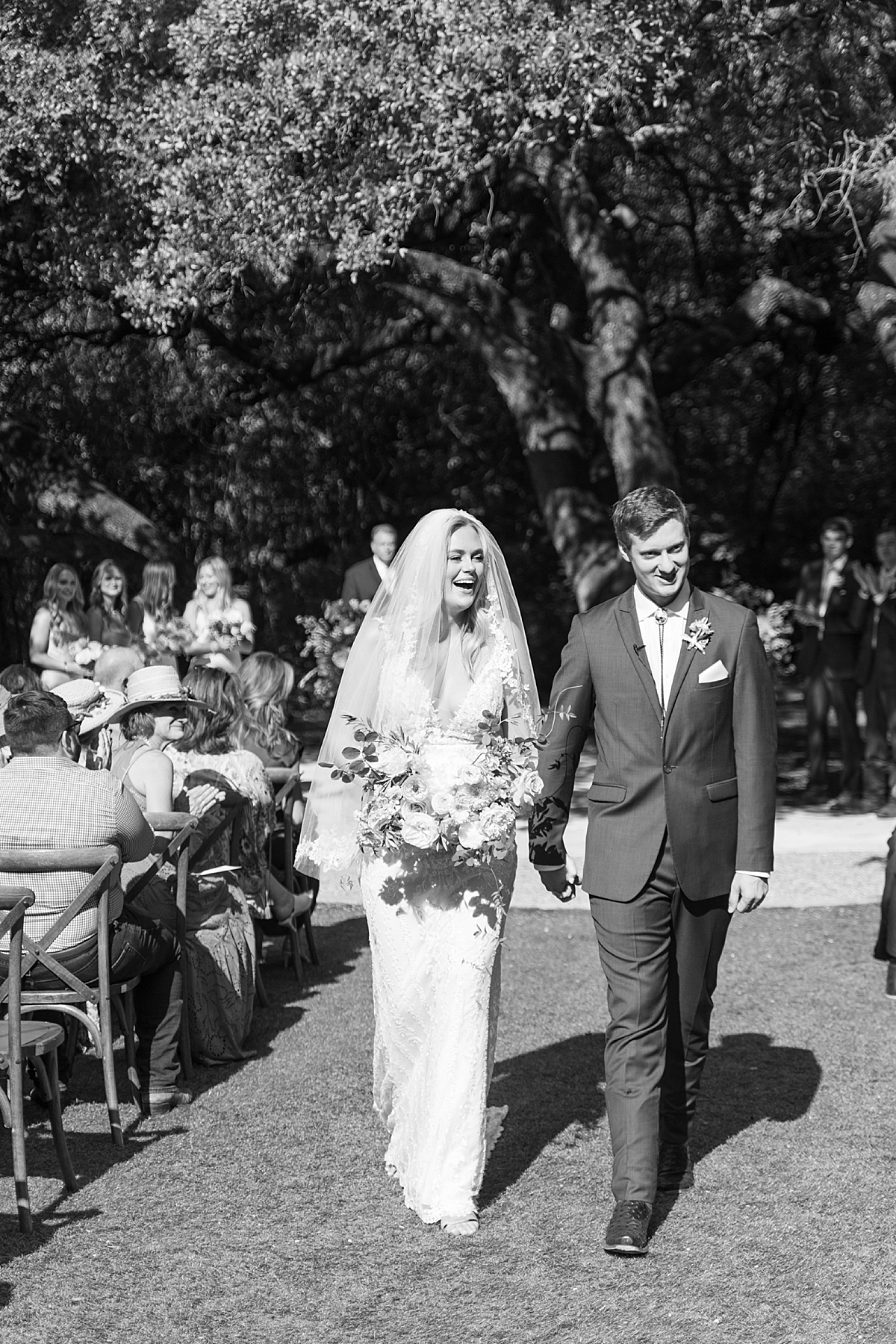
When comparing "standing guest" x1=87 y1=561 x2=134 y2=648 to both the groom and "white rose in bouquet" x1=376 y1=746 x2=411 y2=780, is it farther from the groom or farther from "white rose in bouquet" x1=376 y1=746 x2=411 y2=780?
the groom

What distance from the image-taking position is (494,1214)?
4.72m

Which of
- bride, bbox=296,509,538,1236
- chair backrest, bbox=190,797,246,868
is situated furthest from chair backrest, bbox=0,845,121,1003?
chair backrest, bbox=190,797,246,868

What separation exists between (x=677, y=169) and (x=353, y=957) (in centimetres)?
Result: 1118

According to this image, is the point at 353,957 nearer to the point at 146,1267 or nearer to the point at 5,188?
the point at 146,1267

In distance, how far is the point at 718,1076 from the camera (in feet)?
19.9

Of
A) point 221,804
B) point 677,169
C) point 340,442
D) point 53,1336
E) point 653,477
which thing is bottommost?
point 53,1336

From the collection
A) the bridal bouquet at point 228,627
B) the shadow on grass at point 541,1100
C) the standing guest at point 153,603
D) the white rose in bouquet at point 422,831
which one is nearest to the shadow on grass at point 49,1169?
the shadow on grass at point 541,1100

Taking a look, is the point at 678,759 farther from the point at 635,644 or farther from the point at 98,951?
the point at 98,951

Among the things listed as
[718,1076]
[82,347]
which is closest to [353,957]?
[718,1076]

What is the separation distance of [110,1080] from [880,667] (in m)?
8.71

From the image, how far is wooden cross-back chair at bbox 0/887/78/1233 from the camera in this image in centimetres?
450

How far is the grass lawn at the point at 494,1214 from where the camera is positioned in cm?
400

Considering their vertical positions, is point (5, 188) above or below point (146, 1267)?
above

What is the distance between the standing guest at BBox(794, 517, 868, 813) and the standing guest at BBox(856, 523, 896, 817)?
0.09m
